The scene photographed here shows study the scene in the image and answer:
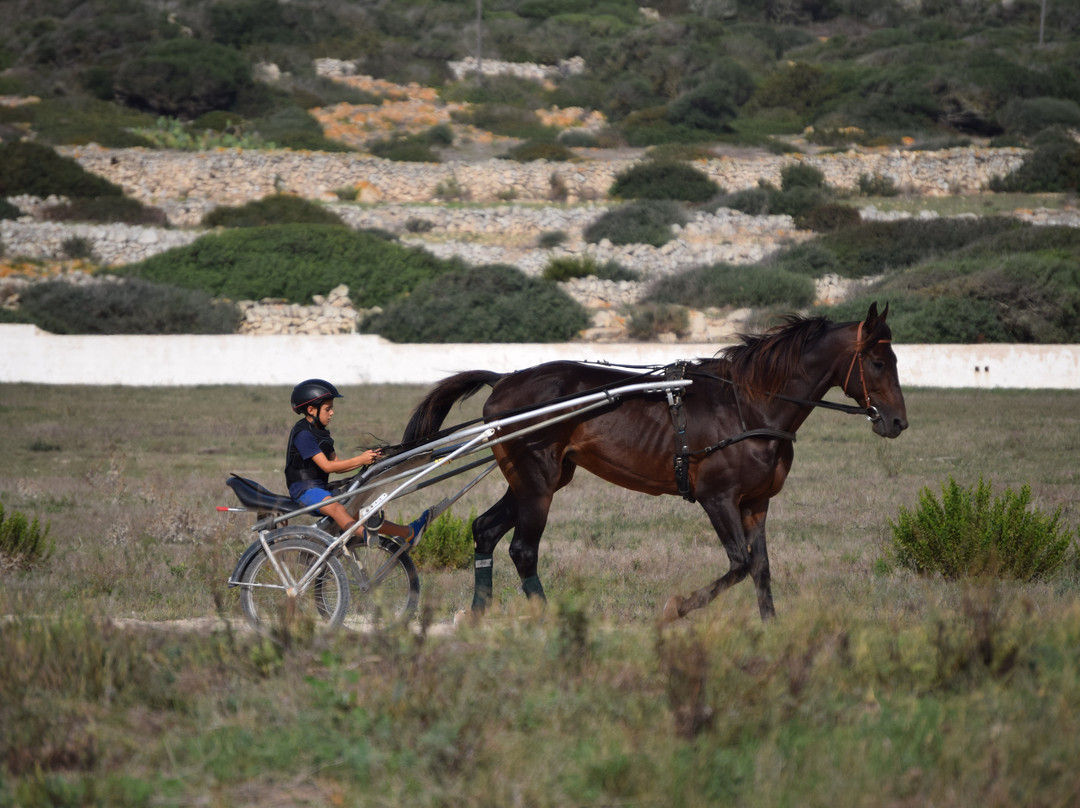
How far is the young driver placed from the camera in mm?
6906

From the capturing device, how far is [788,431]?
698 cm

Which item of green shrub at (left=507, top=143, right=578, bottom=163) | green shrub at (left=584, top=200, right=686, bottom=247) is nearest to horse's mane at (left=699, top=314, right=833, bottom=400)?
green shrub at (left=584, top=200, right=686, bottom=247)

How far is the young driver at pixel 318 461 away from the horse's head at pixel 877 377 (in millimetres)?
2934

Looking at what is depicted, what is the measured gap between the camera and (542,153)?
2269 inches

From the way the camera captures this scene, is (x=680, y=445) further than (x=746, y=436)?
Yes

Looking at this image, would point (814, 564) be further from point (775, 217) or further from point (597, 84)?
point (597, 84)

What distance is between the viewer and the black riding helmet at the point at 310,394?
275 inches

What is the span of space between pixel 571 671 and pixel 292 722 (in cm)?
129

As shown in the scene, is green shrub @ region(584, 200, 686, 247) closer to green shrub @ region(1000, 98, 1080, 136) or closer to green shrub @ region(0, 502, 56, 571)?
green shrub @ region(1000, 98, 1080, 136)

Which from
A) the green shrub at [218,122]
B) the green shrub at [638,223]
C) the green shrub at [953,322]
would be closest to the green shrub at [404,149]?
the green shrub at [218,122]

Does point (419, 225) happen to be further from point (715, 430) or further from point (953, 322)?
point (715, 430)

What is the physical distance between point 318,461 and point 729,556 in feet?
8.68

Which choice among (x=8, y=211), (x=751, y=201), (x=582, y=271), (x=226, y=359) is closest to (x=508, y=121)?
(x=751, y=201)

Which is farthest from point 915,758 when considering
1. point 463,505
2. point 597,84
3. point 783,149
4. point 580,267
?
point 597,84
